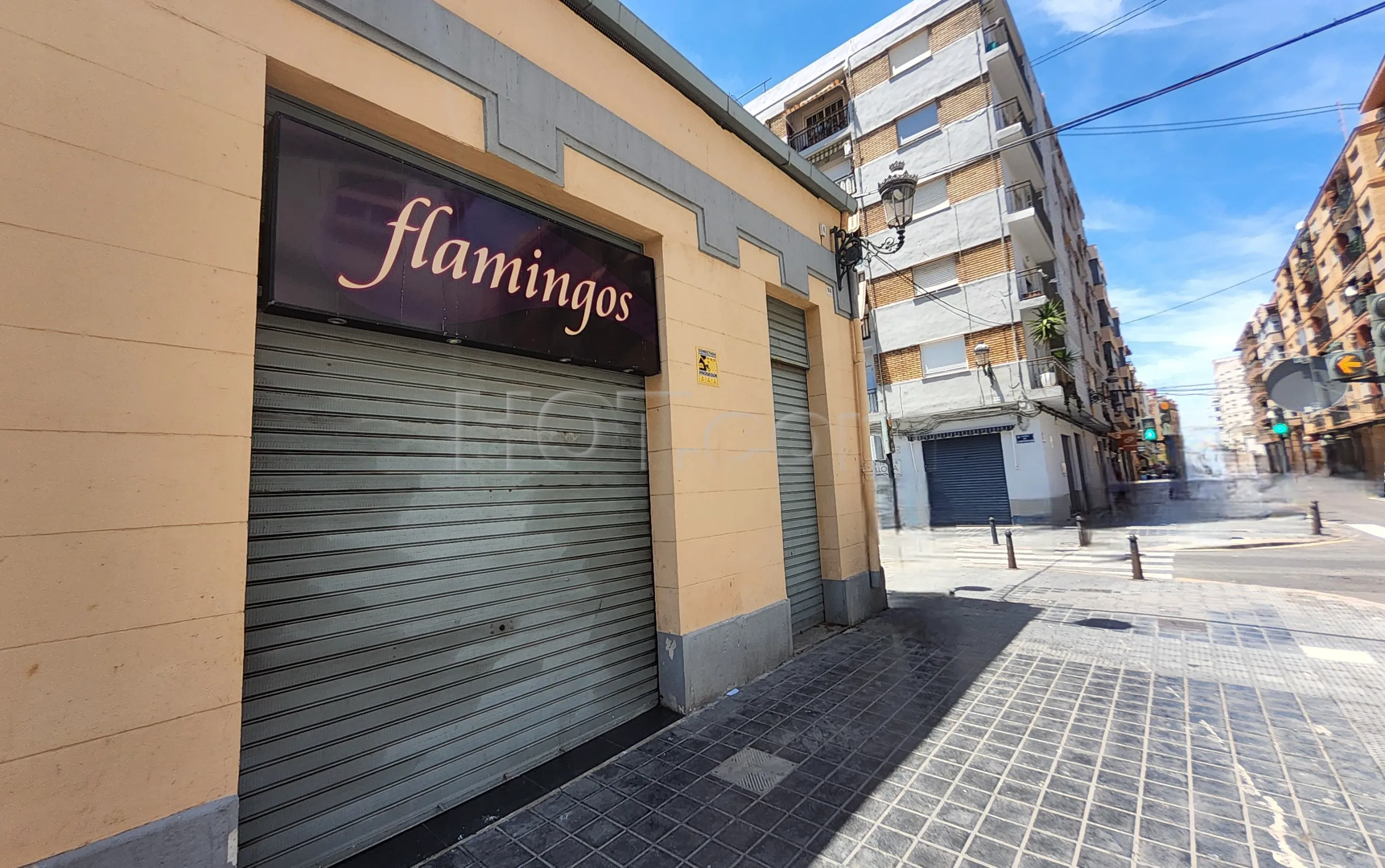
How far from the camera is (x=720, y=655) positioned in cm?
523

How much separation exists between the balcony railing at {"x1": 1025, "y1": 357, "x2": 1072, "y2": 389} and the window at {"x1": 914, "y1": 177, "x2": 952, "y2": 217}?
6955 millimetres

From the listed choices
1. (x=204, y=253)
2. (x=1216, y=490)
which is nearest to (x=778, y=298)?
(x=204, y=253)

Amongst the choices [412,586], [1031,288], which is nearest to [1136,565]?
[412,586]

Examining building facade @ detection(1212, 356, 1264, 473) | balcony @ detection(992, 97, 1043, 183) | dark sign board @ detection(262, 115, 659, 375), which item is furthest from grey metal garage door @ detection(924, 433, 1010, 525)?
building facade @ detection(1212, 356, 1264, 473)

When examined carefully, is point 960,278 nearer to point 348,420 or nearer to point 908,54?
point 908,54

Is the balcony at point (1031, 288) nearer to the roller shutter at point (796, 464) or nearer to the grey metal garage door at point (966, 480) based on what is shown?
the grey metal garage door at point (966, 480)

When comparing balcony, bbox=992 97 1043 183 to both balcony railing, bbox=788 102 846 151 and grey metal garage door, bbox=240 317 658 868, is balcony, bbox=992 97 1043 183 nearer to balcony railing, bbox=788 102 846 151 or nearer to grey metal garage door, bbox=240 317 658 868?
balcony railing, bbox=788 102 846 151

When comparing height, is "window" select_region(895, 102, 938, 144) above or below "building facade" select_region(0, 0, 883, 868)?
above

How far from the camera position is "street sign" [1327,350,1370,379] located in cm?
627

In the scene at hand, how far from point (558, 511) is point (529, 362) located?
127 centimetres

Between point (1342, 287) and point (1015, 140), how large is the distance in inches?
1318

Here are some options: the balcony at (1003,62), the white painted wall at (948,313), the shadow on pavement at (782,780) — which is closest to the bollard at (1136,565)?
the shadow on pavement at (782,780)

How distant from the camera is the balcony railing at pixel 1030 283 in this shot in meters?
18.8

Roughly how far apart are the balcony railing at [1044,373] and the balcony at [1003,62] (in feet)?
34.5
